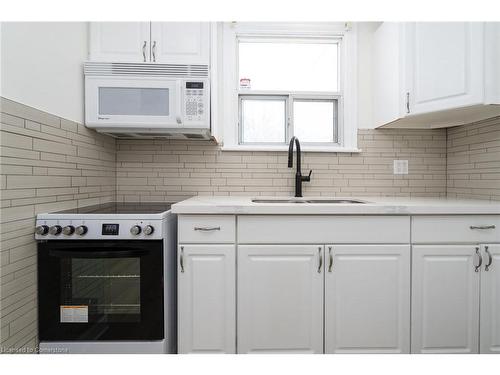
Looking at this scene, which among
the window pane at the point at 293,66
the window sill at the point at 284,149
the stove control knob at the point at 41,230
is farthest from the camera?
the window pane at the point at 293,66

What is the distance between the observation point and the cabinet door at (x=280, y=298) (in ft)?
5.31

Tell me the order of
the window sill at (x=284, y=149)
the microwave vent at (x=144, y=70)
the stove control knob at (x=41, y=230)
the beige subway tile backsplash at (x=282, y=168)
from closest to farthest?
the stove control knob at (x=41, y=230), the microwave vent at (x=144, y=70), the beige subway tile backsplash at (x=282, y=168), the window sill at (x=284, y=149)

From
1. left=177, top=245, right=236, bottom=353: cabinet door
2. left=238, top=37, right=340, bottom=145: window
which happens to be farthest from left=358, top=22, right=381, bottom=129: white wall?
left=177, top=245, right=236, bottom=353: cabinet door

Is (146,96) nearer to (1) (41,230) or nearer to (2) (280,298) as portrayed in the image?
(1) (41,230)

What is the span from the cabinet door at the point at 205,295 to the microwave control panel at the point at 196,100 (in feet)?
2.71

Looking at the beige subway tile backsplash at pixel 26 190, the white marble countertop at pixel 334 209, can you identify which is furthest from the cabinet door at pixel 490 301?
the beige subway tile backsplash at pixel 26 190

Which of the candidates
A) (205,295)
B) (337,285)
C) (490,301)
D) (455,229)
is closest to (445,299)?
(490,301)

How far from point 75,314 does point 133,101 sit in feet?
4.14

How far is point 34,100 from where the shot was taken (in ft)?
4.80

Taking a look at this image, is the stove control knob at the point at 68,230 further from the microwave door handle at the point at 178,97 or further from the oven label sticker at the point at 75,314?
the microwave door handle at the point at 178,97

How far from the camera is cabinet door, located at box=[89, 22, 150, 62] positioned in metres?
1.93

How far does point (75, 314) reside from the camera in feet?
5.01

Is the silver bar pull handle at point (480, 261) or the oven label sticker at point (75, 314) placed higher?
the silver bar pull handle at point (480, 261)

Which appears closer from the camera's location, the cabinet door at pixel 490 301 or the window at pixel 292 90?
the cabinet door at pixel 490 301
